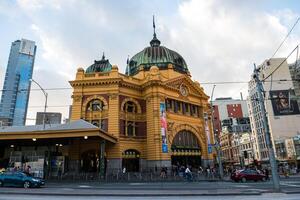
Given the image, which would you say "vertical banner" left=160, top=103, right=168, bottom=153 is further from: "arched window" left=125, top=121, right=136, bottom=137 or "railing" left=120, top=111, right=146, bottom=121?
"arched window" left=125, top=121, right=136, bottom=137

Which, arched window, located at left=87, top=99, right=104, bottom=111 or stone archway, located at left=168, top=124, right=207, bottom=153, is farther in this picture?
stone archway, located at left=168, top=124, right=207, bottom=153

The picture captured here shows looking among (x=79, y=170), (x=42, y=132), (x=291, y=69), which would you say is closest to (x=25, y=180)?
(x=42, y=132)

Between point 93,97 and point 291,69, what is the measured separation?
8400 centimetres

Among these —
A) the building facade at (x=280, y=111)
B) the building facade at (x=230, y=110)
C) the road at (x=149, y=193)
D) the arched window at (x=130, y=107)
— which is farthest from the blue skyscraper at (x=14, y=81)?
the road at (x=149, y=193)

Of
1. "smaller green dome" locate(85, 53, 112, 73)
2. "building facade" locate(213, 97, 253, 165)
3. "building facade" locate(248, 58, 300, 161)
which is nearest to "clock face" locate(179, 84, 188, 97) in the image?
"smaller green dome" locate(85, 53, 112, 73)

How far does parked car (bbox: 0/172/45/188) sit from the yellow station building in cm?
841

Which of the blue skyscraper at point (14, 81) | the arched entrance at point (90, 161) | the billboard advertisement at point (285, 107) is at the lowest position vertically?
the arched entrance at point (90, 161)

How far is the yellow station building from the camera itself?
130 ft

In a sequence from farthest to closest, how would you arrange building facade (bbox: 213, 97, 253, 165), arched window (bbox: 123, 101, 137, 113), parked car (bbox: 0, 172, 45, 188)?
building facade (bbox: 213, 97, 253, 165)
arched window (bbox: 123, 101, 137, 113)
parked car (bbox: 0, 172, 45, 188)

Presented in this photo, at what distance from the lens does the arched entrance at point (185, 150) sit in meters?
45.0

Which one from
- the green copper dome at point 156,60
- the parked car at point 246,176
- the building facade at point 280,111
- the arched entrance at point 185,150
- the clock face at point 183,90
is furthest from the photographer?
the building facade at point 280,111

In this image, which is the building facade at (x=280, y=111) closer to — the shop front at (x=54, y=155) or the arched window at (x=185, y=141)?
the arched window at (x=185, y=141)

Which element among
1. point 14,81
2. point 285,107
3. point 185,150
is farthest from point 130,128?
point 14,81

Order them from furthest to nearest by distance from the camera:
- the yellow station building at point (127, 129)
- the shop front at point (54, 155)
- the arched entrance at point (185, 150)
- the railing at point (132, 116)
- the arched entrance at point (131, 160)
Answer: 1. the arched entrance at point (185, 150)
2. the railing at point (132, 116)
3. the arched entrance at point (131, 160)
4. the yellow station building at point (127, 129)
5. the shop front at point (54, 155)
